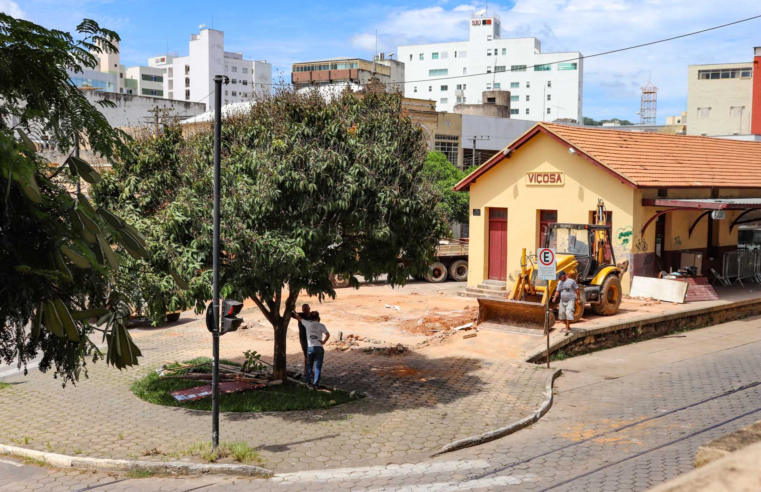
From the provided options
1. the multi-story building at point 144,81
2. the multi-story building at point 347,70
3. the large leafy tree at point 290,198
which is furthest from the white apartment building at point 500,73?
the large leafy tree at point 290,198

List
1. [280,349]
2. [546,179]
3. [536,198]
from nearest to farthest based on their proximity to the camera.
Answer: [280,349], [546,179], [536,198]

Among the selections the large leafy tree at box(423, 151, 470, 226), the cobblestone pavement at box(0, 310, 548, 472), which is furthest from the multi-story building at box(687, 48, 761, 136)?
the cobblestone pavement at box(0, 310, 548, 472)

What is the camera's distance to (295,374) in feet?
47.4

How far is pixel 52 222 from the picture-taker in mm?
6289

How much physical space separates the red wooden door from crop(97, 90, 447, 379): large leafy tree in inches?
445

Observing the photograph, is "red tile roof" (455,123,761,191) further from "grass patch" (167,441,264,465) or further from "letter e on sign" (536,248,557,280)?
"grass patch" (167,441,264,465)

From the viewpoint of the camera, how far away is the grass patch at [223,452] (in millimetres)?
9750

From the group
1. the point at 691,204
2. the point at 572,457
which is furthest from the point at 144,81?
the point at 572,457

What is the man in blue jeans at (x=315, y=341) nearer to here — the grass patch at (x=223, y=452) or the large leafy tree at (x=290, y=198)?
the large leafy tree at (x=290, y=198)

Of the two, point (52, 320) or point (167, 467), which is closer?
point (52, 320)

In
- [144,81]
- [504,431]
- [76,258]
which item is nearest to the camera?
[76,258]

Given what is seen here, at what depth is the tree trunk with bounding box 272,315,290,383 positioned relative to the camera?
13.5 meters

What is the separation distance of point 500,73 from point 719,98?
41998 millimetres

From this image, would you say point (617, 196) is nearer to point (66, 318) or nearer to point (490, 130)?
point (66, 318)
